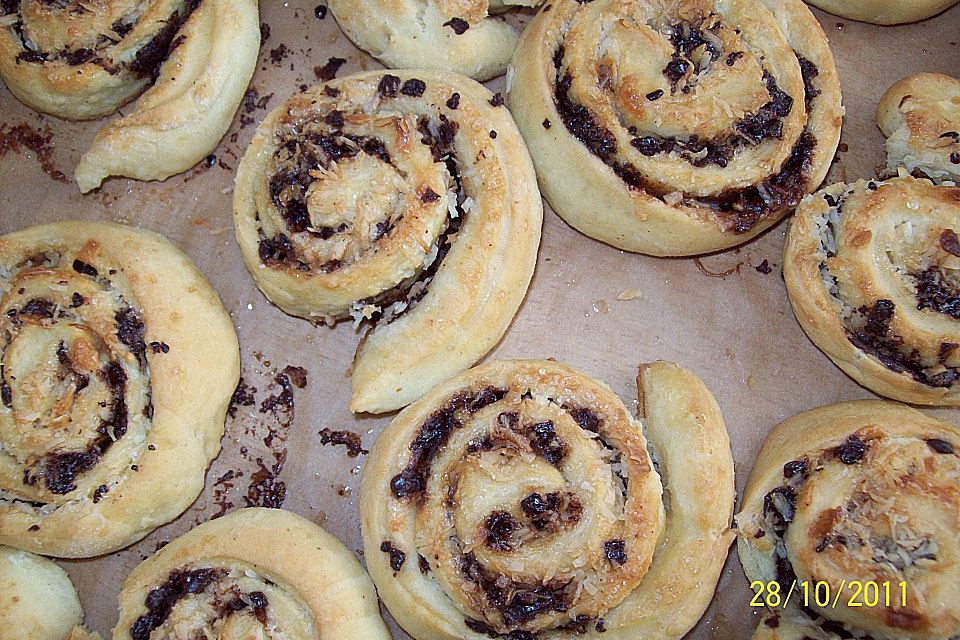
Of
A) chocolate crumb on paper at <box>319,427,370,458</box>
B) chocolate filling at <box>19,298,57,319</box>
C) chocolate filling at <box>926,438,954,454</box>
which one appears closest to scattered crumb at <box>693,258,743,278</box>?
chocolate filling at <box>926,438,954,454</box>

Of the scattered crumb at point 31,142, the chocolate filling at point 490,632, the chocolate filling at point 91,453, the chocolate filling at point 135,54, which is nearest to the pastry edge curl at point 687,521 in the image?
the chocolate filling at point 490,632

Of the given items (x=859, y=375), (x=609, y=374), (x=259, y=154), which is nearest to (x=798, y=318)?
(x=859, y=375)

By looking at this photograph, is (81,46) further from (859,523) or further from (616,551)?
Answer: (859,523)

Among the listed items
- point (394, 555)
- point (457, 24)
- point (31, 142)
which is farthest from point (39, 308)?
point (457, 24)

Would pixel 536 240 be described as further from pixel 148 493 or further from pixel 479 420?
pixel 148 493

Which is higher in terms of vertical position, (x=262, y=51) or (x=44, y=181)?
(x=262, y=51)

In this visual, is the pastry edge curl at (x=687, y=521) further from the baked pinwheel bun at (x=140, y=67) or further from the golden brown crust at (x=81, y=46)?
the golden brown crust at (x=81, y=46)
